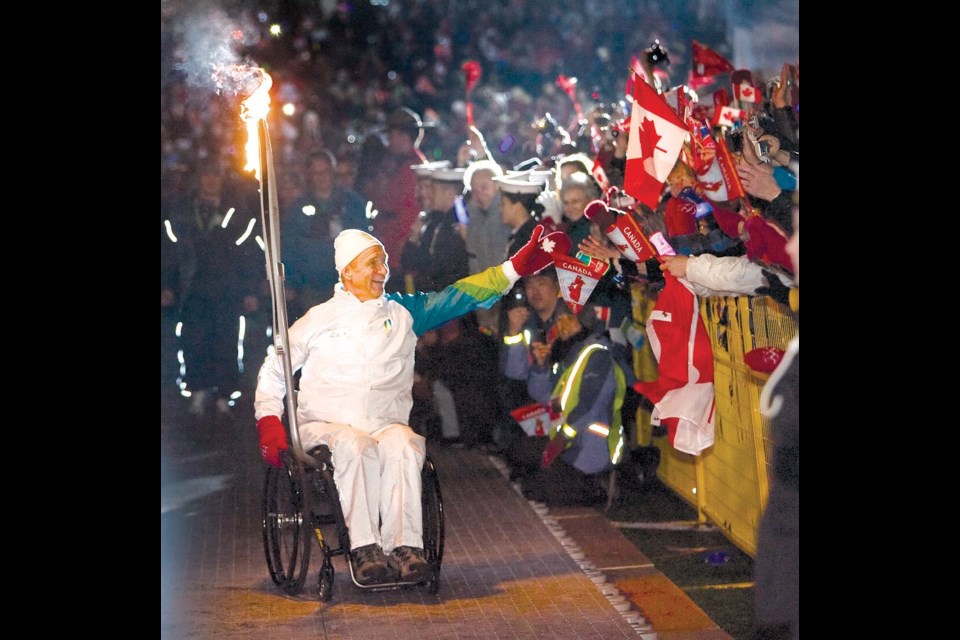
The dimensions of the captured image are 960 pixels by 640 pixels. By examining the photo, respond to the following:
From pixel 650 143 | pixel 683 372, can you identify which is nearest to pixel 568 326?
pixel 683 372

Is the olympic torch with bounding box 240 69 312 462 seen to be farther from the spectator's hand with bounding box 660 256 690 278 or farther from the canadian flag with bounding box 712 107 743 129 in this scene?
the canadian flag with bounding box 712 107 743 129

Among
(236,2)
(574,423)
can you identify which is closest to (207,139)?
(236,2)

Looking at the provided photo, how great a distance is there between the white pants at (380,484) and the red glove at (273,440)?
175 mm

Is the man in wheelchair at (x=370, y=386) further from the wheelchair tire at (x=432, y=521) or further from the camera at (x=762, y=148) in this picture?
the camera at (x=762, y=148)

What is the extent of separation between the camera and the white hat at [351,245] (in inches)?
221

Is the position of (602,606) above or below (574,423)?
below

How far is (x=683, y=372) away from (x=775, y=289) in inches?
41.4

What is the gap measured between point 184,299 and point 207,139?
1.05 meters
